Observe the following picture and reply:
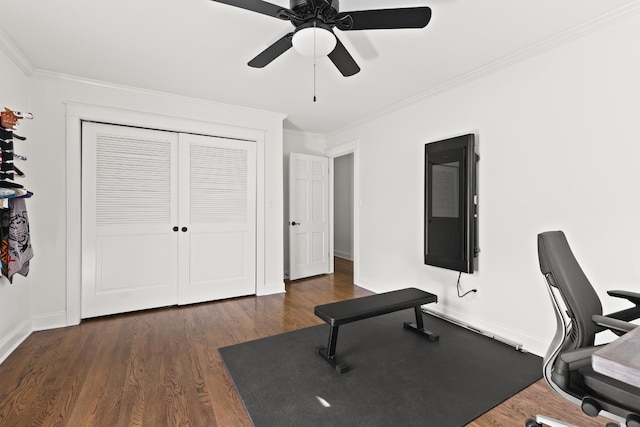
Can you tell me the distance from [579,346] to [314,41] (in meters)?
1.98

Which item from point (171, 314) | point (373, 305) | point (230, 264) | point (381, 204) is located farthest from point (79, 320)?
point (381, 204)

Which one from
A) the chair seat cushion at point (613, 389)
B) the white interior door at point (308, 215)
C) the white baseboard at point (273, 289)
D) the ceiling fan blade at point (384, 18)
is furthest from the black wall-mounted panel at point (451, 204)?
the white interior door at point (308, 215)

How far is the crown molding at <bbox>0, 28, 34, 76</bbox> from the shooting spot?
7.68ft

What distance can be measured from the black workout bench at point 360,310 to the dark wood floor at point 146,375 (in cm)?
74

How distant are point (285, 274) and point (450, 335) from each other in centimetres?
281

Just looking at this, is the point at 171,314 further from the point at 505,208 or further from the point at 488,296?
the point at 505,208

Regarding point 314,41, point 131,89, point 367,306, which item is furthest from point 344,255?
point 314,41

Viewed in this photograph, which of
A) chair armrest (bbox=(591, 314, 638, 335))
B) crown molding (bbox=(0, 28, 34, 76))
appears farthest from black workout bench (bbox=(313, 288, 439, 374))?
crown molding (bbox=(0, 28, 34, 76))

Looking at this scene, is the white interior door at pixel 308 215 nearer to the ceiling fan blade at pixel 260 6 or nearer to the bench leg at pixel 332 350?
the bench leg at pixel 332 350

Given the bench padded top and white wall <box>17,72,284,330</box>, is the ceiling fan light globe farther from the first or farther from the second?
white wall <box>17,72,284,330</box>

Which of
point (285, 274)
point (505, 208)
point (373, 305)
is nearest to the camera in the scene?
point (373, 305)

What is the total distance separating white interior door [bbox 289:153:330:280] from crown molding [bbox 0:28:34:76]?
120 inches

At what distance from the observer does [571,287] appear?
1358 mm

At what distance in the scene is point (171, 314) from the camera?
11.2ft
